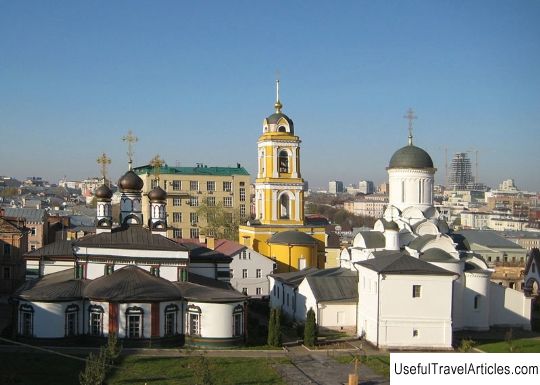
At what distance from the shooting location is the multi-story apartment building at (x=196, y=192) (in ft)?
204

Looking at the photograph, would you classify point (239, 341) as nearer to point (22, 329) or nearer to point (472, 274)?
point (22, 329)

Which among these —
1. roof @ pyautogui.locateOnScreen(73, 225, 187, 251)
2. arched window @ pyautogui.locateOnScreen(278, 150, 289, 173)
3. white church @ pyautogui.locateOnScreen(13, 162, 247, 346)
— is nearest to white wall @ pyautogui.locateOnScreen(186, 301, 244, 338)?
white church @ pyautogui.locateOnScreen(13, 162, 247, 346)

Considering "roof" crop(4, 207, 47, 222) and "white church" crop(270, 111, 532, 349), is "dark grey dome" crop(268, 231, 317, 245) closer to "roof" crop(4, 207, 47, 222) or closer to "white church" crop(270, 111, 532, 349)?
"white church" crop(270, 111, 532, 349)

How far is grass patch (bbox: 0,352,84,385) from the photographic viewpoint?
1983 cm

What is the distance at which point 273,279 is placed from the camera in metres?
36.1

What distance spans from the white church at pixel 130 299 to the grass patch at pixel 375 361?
4.07 meters

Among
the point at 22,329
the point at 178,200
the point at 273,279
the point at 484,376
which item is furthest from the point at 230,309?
the point at 178,200

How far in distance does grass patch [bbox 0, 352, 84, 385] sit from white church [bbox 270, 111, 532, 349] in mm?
10745

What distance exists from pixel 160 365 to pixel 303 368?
174 inches

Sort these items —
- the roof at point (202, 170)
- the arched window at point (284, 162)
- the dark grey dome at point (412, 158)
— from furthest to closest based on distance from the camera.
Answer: the roof at point (202, 170) < the arched window at point (284, 162) < the dark grey dome at point (412, 158)

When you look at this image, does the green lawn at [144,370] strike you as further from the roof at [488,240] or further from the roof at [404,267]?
the roof at [488,240]

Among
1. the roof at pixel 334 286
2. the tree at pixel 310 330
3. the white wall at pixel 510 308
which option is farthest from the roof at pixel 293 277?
the white wall at pixel 510 308

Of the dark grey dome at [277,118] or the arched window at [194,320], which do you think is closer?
the arched window at [194,320]

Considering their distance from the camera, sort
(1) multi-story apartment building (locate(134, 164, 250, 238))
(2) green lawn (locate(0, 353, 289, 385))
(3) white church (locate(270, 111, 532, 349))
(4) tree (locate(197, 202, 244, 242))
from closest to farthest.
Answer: (2) green lawn (locate(0, 353, 289, 385)) → (3) white church (locate(270, 111, 532, 349)) → (4) tree (locate(197, 202, 244, 242)) → (1) multi-story apartment building (locate(134, 164, 250, 238))
